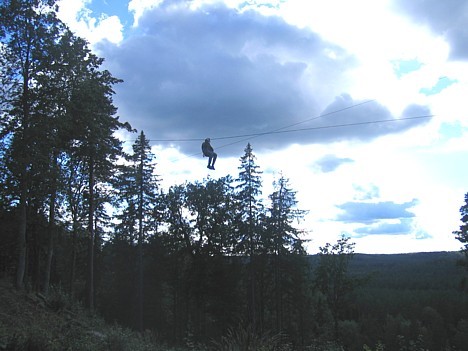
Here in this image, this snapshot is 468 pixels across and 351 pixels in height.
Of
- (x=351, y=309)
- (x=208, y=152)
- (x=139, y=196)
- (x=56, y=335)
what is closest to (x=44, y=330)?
(x=56, y=335)

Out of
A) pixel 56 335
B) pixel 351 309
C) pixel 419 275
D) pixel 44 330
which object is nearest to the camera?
pixel 56 335

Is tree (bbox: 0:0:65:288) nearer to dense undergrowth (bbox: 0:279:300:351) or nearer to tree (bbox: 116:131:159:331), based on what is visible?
dense undergrowth (bbox: 0:279:300:351)

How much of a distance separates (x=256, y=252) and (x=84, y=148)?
1935cm

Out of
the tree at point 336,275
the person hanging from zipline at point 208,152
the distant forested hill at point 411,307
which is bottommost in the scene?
the distant forested hill at point 411,307

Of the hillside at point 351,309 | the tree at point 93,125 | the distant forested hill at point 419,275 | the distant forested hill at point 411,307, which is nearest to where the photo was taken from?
the hillside at point 351,309

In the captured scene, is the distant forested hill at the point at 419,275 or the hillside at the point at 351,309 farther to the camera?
the distant forested hill at the point at 419,275

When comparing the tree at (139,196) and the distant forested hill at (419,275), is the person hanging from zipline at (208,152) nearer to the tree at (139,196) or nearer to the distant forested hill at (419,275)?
the tree at (139,196)

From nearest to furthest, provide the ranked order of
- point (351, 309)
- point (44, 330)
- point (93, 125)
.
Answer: point (44, 330) < point (93, 125) < point (351, 309)

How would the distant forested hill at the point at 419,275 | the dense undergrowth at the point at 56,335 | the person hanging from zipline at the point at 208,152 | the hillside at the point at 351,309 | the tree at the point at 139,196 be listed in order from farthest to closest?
the distant forested hill at the point at 419,275 → the tree at the point at 139,196 → the person hanging from zipline at the point at 208,152 → the hillside at the point at 351,309 → the dense undergrowth at the point at 56,335

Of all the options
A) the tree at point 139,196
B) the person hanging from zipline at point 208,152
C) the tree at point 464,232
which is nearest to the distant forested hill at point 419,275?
the tree at point 464,232

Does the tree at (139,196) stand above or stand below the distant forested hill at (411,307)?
above

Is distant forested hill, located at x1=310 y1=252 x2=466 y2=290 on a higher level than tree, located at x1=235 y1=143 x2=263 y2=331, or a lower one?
lower

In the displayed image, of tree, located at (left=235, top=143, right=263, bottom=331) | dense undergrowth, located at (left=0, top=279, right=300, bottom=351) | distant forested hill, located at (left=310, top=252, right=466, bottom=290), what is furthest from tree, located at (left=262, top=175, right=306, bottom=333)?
distant forested hill, located at (left=310, top=252, right=466, bottom=290)

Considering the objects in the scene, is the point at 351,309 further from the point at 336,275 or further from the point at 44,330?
the point at 44,330
